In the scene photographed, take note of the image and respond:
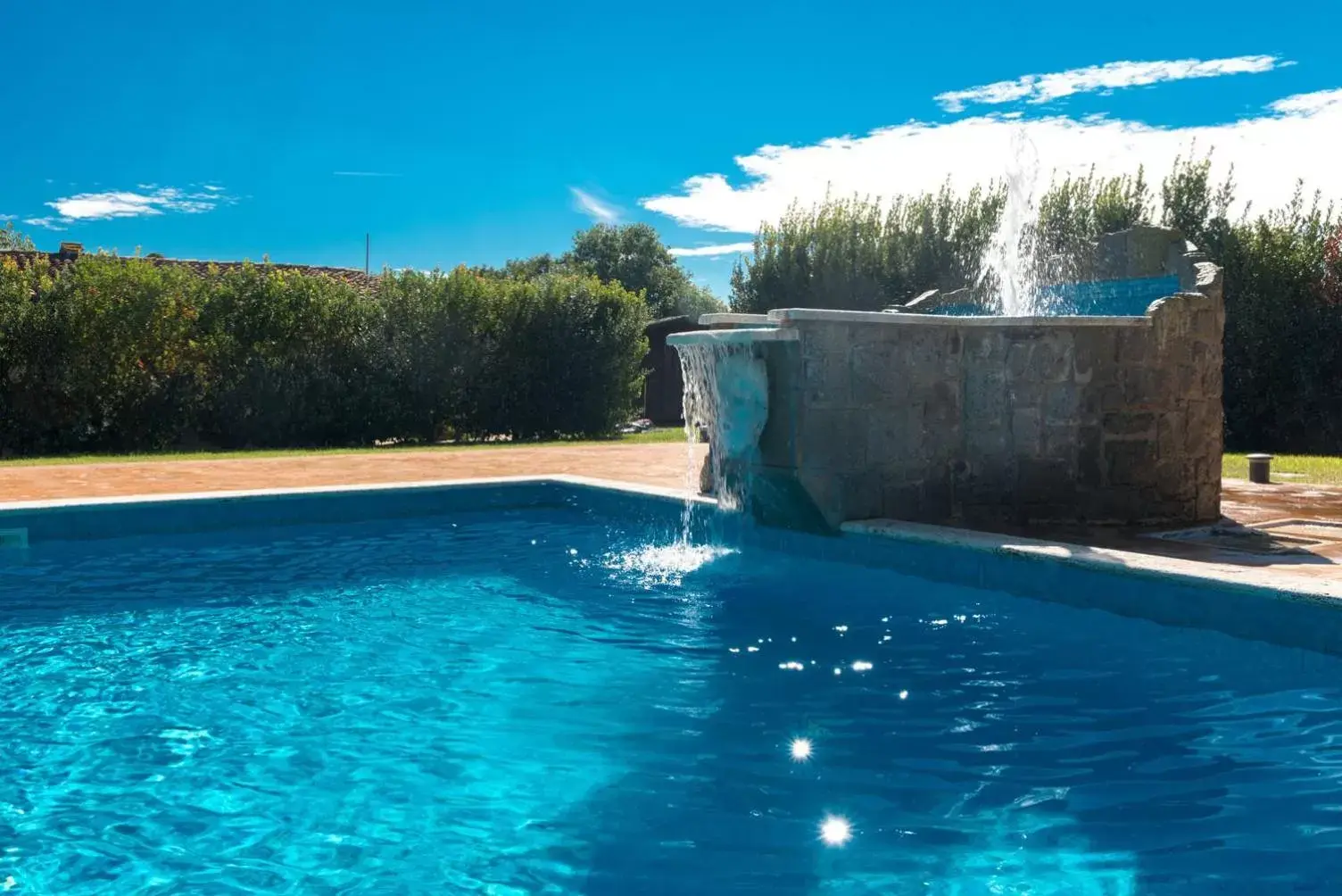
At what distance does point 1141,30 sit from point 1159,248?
10.1 metres

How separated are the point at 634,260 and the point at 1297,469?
162ft

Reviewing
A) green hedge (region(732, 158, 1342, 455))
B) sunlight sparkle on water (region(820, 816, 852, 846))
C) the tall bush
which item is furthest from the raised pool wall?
the tall bush

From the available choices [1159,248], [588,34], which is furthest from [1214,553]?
[588,34]

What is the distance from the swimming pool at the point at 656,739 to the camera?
2748 mm

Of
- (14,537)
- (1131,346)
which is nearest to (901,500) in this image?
(1131,346)

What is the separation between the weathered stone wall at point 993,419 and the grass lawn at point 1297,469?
3.62 metres

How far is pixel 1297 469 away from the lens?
11172 mm

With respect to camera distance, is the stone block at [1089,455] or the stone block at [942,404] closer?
the stone block at [942,404]

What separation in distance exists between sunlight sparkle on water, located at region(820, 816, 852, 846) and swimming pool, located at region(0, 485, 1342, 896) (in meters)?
0.02

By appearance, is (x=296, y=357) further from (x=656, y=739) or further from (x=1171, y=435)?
(x=656, y=739)

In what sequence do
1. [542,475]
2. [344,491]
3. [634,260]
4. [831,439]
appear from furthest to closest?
1. [634,260]
2. [542,475]
3. [344,491]
4. [831,439]

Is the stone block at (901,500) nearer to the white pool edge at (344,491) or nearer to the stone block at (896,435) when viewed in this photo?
the stone block at (896,435)

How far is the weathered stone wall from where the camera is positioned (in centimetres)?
625

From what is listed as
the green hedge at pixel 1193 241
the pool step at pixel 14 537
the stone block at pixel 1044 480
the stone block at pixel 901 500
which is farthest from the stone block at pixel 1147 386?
the pool step at pixel 14 537
